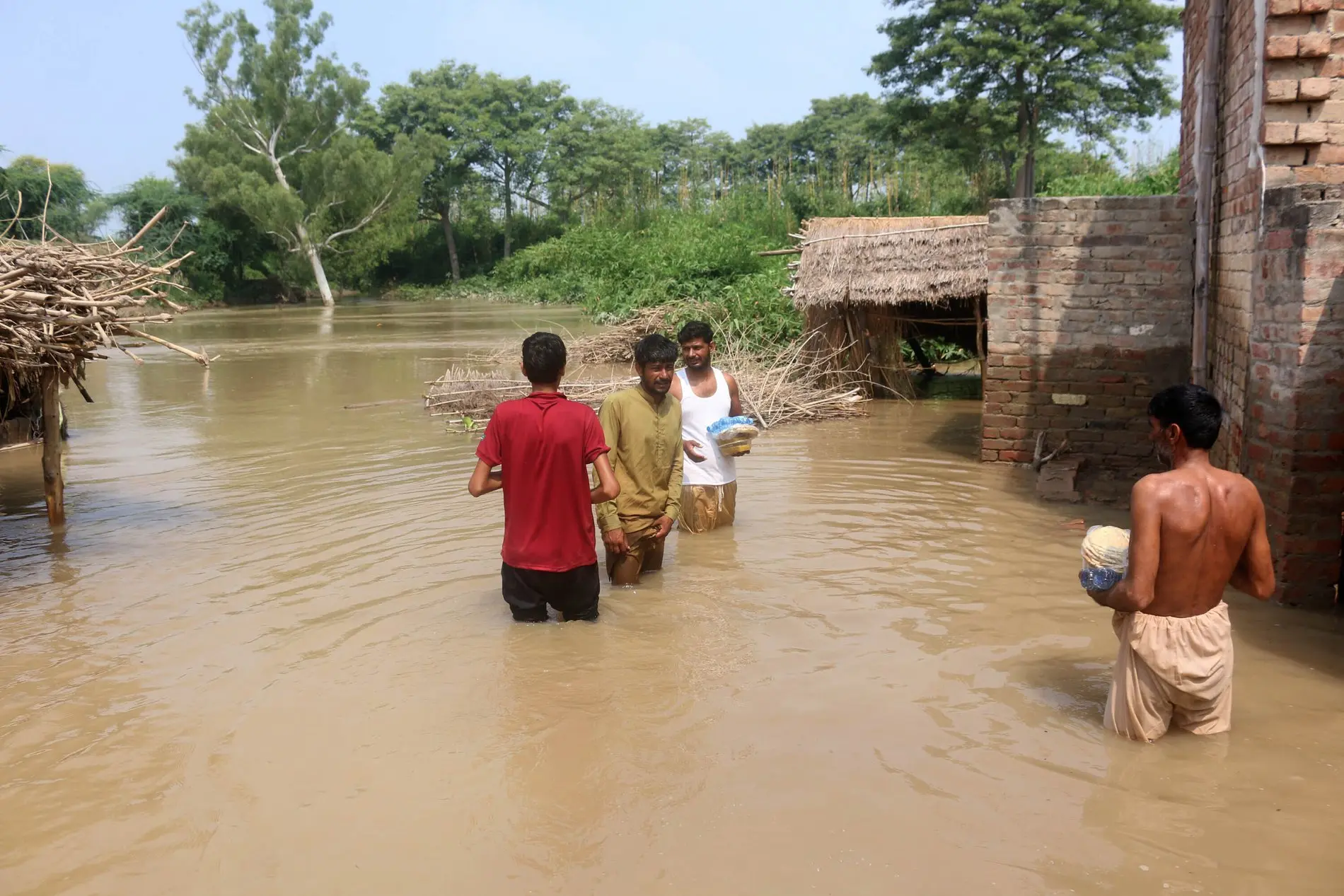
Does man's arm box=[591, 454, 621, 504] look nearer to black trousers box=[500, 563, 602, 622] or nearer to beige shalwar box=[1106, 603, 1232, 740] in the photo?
black trousers box=[500, 563, 602, 622]

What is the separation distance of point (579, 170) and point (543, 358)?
47.8 metres

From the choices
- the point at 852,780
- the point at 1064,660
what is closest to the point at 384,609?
the point at 852,780

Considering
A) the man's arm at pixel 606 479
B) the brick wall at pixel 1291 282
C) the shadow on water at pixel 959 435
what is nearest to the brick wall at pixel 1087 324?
the shadow on water at pixel 959 435

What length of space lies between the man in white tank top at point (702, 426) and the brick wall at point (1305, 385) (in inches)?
126

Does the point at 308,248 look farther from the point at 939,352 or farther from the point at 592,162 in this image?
the point at 939,352

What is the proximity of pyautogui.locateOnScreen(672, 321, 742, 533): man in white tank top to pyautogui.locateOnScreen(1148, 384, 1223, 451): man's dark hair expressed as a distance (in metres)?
3.42

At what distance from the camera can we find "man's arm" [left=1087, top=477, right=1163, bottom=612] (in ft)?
11.8

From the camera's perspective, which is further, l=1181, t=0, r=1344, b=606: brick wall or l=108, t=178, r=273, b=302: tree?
l=108, t=178, r=273, b=302: tree

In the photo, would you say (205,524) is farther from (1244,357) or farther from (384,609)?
(1244,357)

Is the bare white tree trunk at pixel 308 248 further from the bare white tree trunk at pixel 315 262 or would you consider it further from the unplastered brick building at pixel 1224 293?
the unplastered brick building at pixel 1224 293

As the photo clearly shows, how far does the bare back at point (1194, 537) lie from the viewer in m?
3.60

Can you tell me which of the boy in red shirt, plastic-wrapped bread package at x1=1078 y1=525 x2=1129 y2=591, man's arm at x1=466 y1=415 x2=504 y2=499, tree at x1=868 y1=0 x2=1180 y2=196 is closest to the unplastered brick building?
plastic-wrapped bread package at x1=1078 y1=525 x2=1129 y2=591

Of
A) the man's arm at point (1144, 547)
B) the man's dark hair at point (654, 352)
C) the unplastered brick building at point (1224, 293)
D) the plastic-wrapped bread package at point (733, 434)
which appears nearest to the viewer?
the man's arm at point (1144, 547)

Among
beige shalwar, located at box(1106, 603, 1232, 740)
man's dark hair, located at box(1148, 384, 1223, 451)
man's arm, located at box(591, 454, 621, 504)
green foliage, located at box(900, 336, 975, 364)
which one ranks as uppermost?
man's dark hair, located at box(1148, 384, 1223, 451)
